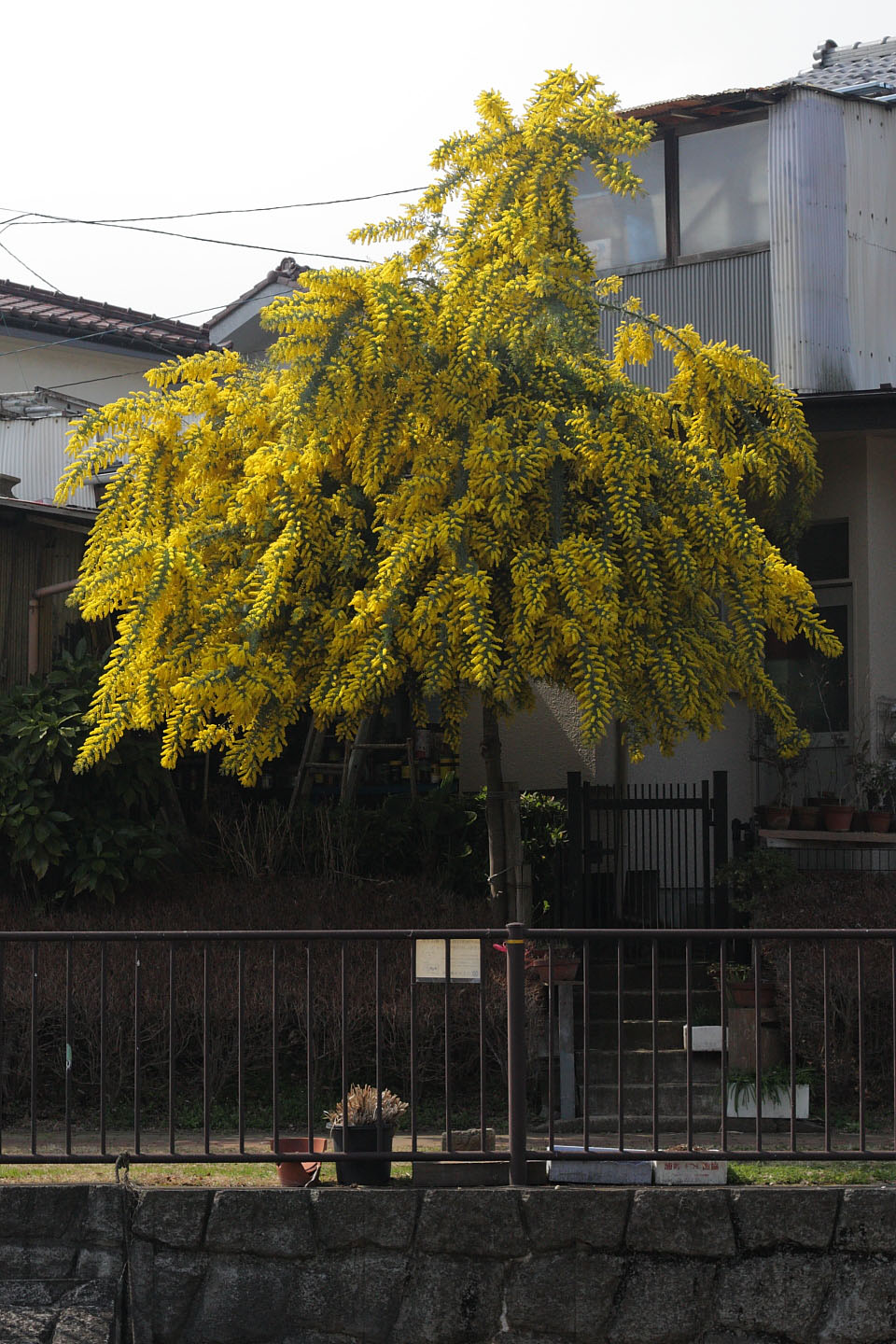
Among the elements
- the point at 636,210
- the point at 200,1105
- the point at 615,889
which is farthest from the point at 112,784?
the point at 636,210

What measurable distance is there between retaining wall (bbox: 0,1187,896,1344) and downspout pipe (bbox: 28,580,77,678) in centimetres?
734

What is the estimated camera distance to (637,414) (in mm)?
9914

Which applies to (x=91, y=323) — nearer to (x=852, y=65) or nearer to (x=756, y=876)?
(x=852, y=65)

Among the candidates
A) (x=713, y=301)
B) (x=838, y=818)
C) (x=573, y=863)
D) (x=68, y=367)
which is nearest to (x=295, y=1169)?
(x=573, y=863)

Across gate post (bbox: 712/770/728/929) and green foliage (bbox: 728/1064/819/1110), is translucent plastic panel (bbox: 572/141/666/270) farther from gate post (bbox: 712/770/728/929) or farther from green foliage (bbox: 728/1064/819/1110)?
green foliage (bbox: 728/1064/819/1110)

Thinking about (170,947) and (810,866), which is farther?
(810,866)

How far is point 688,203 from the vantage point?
584 inches

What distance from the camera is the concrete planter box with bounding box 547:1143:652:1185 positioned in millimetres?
6754

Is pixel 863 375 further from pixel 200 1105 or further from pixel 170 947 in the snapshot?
pixel 170 947

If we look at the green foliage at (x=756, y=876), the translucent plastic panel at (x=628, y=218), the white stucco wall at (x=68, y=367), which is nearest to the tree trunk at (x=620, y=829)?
the green foliage at (x=756, y=876)

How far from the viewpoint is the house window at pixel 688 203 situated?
14570 millimetres

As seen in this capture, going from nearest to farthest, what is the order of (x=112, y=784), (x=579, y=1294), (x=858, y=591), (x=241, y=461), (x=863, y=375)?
(x=579, y=1294) → (x=241, y=461) → (x=112, y=784) → (x=858, y=591) → (x=863, y=375)

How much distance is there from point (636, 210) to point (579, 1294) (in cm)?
1135

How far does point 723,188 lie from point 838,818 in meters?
6.46
